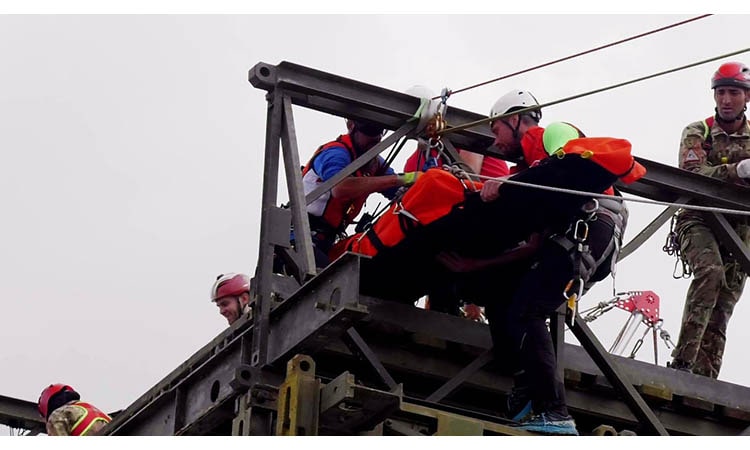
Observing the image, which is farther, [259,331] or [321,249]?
[321,249]

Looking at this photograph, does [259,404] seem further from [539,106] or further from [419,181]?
[539,106]

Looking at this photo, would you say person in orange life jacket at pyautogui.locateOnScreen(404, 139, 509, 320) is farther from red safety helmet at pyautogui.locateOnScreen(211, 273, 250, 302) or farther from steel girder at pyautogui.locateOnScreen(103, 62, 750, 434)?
red safety helmet at pyautogui.locateOnScreen(211, 273, 250, 302)

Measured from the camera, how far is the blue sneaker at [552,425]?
1271cm

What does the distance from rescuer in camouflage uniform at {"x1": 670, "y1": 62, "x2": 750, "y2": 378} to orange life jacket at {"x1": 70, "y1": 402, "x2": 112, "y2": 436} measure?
4.73 metres

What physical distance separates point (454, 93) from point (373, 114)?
65 centimetres

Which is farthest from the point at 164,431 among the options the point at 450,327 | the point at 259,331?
the point at 450,327

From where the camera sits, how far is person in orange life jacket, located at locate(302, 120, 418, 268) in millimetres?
14227

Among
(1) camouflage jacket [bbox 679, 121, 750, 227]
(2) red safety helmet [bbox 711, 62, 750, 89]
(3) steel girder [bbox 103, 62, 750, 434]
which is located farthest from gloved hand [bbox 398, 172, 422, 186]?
(2) red safety helmet [bbox 711, 62, 750, 89]

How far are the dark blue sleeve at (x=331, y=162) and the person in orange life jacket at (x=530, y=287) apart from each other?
1.16m

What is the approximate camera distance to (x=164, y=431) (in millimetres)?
13523

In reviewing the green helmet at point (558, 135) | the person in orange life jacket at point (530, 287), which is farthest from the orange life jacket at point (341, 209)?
the green helmet at point (558, 135)

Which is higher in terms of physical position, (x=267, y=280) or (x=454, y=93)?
(x=454, y=93)

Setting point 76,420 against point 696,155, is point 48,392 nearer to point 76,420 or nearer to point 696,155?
point 76,420

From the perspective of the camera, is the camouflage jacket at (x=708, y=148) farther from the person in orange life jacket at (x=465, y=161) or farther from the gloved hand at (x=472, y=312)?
the gloved hand at (x=472, y=312)
